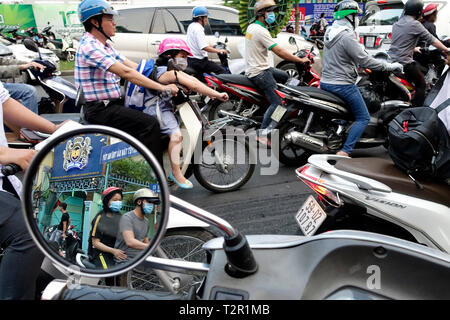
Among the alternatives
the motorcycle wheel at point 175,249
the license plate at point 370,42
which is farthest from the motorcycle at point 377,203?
the license plate at point 370,42

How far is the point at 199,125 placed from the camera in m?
3.49

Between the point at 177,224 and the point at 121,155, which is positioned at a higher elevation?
the point at 121,155

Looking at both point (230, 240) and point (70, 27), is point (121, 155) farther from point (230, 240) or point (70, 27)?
point (70, 27)

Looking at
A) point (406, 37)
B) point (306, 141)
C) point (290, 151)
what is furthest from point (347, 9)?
point (406, 37)

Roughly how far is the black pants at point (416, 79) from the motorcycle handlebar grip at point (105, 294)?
17.9ft

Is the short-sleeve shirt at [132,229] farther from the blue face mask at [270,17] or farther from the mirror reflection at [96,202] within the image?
the blue face mask at [270,17]

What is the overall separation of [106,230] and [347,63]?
3604 mm

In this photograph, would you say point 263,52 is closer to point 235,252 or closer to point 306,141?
point 306,141

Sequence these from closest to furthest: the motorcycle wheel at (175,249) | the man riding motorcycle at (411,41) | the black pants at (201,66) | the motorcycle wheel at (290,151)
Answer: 1. the motorcycle wheel at (175,249)
2. the motorcycle wheel at (290,151)
3. the man riding motorcycle at (411,41)
4. the black pants at (201,66)

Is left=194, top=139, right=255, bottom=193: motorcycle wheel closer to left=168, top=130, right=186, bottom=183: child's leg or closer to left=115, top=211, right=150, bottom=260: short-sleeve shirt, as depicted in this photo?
left=168, top=130, right=186, bottom=183: child's leg

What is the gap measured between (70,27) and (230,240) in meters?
19.9

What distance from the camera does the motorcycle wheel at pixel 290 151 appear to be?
4430mm

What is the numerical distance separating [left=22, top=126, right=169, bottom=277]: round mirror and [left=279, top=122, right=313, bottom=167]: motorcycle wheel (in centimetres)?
339
